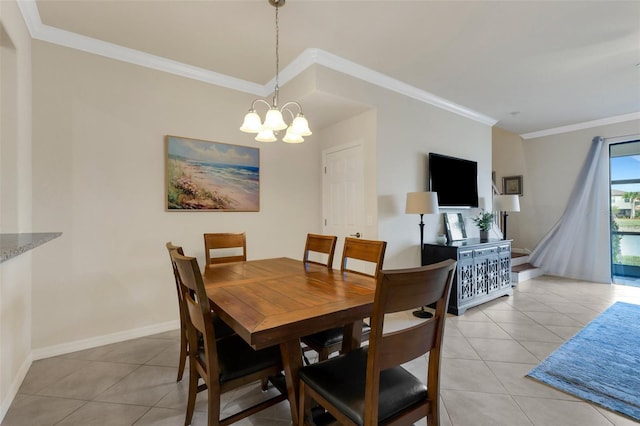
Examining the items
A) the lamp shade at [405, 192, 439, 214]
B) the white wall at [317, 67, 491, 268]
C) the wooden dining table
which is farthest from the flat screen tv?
the wooden dining table

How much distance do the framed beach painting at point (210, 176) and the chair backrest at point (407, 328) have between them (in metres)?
2.65

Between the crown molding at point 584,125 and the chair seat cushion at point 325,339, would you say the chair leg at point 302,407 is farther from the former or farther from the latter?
the crown molding at point 584,125

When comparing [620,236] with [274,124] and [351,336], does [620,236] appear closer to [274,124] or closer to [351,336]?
[351,336]

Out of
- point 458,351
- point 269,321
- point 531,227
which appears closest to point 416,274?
point 269,321

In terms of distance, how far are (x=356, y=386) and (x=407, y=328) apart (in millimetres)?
346

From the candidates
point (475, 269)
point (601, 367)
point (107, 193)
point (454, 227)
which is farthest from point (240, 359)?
point (454, 227)

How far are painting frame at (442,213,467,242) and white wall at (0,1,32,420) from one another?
4.36m

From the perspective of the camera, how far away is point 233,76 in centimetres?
332

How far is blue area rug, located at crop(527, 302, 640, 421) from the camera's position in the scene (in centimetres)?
190

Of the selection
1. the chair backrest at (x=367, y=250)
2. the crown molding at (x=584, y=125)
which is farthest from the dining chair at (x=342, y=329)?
the crown molding at (x=584, y=125)

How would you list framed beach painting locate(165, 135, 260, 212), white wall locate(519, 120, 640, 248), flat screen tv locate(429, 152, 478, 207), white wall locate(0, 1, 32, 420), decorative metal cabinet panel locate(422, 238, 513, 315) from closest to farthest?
white wall locate(0, 1, 32, 420)
framed beach painting locate(165, 135, 260, 212)
decorative metal cabinet panel locate(422, 238, 513, 315)
flat screen tv locate(429, 152, 478, 207)
white wall locate(519, 120, 640, 248)

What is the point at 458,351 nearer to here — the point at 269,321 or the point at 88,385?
the point at 269,321

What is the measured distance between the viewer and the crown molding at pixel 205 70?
2.43m

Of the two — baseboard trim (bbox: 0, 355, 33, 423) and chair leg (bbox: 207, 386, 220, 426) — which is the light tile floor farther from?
chair leg (bbox: 207, 386, 220, 426)
